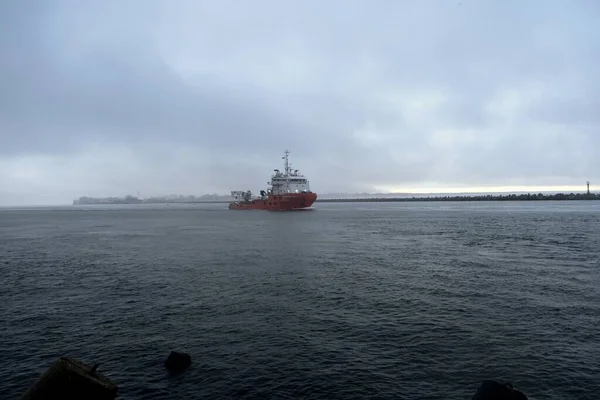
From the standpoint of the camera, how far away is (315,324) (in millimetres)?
14719

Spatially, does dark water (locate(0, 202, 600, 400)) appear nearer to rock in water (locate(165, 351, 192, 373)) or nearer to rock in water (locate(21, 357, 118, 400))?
rock in water (locate(165, 351, 192, 373))

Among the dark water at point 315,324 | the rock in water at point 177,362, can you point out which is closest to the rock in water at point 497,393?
the dark water at point 315,324

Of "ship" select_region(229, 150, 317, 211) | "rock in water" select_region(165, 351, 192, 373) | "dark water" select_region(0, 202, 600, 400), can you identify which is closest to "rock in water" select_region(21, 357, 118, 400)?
"dark water" select_region(0, 202, 600, 400)

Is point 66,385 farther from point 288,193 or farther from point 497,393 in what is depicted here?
point 288,193

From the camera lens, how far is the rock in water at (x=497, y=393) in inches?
306

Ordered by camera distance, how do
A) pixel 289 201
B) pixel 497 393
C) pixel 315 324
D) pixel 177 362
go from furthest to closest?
1. pixel 289 201
2. pixel 315 324
3. pixel 177 362
4. pixel 497 393

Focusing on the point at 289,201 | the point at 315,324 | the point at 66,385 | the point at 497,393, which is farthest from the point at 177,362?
the point at 289,201

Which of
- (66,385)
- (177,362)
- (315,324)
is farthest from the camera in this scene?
(315,324)

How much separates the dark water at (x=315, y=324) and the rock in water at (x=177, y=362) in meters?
0.29

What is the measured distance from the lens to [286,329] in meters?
14.2

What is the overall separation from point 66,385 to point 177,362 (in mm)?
4665

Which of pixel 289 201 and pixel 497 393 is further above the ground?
pixel 289 201

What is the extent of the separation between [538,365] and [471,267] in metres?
15.4

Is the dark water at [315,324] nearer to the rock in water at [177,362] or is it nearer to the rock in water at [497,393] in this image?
the rock in water at [177,362]
